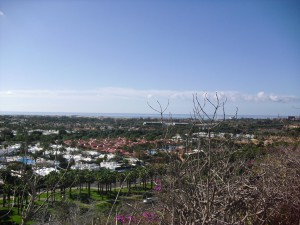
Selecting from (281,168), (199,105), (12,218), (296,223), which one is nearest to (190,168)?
(199,105)

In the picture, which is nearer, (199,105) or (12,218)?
(199,105)

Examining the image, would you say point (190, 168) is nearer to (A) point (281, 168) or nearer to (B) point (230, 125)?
(B) point (230, 125)

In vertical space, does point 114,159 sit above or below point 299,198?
below

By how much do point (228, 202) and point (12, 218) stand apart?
1927 centimetres

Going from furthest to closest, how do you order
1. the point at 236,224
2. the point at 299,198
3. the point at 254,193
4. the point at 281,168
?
1. the point at 281,168
2. the point at 299,198
3. the point at 254,193
4. the point at 236,224

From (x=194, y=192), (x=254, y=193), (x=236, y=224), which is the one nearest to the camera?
(x=236, y=224)

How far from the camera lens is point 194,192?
11.0 feet

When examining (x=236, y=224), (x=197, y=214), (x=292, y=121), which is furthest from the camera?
(x=292, y=121)

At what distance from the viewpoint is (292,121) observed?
35.1 feet

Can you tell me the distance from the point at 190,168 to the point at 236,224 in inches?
49.7

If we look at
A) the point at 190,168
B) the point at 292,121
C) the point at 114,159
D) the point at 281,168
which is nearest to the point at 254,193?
the point at 190,168

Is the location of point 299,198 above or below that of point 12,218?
above

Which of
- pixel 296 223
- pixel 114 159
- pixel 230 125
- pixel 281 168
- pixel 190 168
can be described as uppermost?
pixel 230 125

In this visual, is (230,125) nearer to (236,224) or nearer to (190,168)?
(190,168)
